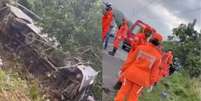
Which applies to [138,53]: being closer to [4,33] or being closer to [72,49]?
[72,49]

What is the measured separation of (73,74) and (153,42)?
55cm

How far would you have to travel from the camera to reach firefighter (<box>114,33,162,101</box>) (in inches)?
111

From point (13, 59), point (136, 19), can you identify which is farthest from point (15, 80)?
point (136, 19)

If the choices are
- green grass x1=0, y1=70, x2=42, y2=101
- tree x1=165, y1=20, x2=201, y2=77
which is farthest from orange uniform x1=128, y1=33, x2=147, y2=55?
green grass x1=0, y1=70, x2=42, y2=101

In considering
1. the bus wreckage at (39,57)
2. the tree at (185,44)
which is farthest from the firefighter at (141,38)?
the bus wreckage at (39,57)

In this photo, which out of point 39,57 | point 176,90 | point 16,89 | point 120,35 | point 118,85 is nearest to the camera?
point 16,89

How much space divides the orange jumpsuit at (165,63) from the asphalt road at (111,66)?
0.67ft

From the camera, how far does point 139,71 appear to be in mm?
2902

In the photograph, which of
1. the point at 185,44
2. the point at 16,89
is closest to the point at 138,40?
the point at 185,44

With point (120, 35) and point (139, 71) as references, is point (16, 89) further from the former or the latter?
point (139, 71)

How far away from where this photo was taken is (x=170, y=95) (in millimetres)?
3443

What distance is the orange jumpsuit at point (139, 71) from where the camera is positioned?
283 centimetres

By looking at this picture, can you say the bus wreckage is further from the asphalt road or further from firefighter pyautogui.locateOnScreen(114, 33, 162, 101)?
firefighter pyautogui.locateOnScreen(114, 33, 162, 101)

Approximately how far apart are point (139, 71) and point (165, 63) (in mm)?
146
